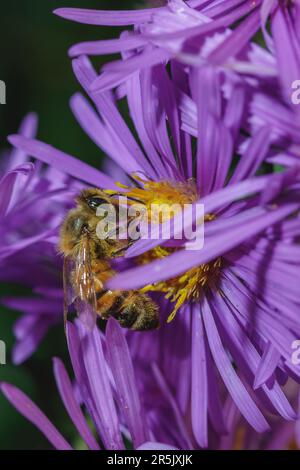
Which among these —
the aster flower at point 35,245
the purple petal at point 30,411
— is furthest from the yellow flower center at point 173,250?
the purple petal at point 30,411

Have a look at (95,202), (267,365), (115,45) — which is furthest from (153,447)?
(115,45)

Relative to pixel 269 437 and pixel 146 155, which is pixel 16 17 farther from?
pixel 269 437

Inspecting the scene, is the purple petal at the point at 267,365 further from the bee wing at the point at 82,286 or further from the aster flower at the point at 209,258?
the bee wing at the point at 82,286

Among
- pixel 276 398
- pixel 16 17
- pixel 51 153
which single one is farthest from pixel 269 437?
pixel 16 17

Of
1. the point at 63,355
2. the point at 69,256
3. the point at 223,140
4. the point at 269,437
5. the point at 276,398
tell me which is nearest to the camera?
the point at 223,140

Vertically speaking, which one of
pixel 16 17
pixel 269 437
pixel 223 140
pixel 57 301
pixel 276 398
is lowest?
pixel 269 437

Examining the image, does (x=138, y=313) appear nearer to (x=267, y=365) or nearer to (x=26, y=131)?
(x=267, y=365)

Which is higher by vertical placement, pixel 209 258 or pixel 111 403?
pixel 209 258

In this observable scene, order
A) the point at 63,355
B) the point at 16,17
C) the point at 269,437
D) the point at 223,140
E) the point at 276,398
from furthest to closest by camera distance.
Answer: the point at 16,17 → the point at 63,355 → the point at 269,437 → the point at 276,398 → the point at 223,140
